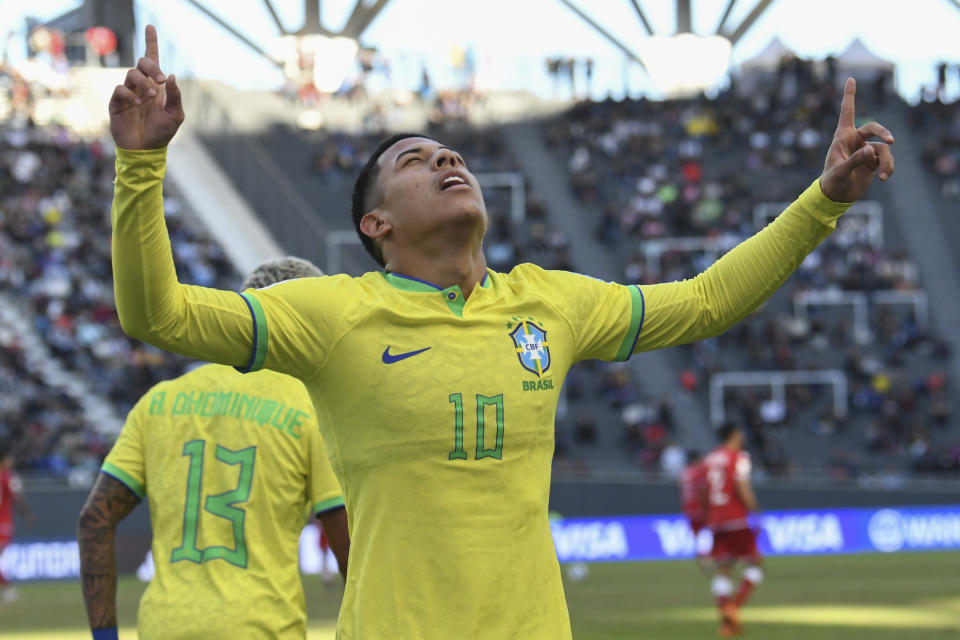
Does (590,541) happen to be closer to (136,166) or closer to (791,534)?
(791,534)

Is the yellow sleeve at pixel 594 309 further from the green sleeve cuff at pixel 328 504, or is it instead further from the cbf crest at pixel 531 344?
the green sleeve cuff at pixel 328 504

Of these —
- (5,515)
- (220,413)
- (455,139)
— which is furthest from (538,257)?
(220,413)

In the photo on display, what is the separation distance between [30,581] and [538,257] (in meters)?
14.4

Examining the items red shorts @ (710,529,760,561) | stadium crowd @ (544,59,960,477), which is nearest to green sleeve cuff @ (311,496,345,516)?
red shorts @ (710,529,760,561)

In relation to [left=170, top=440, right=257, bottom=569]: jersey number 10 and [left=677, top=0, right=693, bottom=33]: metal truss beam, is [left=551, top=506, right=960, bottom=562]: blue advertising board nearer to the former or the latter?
[left=170, top=440, right=257, bottom=569]: jersey number 10

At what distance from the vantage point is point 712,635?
45.0ft

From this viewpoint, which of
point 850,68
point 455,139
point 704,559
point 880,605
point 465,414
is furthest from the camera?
point 850,68

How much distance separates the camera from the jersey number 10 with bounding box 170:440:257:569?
4.66 meters

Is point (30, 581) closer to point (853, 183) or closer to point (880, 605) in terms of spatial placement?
point (880, 605)

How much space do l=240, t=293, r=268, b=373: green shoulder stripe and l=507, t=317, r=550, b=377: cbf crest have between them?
0.60m

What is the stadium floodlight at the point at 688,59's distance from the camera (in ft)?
133

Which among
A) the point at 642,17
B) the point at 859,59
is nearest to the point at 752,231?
the point at 642,17

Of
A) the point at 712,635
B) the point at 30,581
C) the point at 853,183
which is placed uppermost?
the point at 853,183

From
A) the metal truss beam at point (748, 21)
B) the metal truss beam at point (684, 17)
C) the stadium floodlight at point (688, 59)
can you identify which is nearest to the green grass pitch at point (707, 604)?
the stadium floodlight at point (688, 59)
